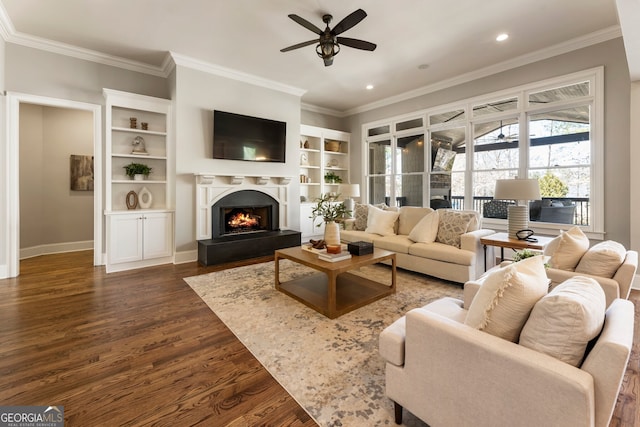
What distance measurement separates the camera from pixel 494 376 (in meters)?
1.08

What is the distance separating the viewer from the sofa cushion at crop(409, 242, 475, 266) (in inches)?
134

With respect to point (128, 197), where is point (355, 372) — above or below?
below

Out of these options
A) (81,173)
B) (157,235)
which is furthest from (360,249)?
(81,173)

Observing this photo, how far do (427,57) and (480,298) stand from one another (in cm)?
420

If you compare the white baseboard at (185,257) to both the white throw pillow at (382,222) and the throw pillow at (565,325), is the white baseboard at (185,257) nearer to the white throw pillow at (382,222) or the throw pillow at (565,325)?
the white throw pillow at (382,222)

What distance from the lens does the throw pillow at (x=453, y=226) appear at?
375 centimetres

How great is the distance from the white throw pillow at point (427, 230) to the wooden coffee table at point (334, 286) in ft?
3.00

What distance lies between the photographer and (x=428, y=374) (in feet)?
4.17

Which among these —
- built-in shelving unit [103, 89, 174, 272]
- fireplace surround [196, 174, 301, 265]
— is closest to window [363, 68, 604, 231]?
fireplace surround [196, 174, 301, 265]

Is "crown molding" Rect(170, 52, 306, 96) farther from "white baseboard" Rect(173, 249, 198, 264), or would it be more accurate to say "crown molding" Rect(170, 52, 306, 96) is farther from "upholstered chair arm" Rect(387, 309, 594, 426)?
"upholstered chair arm" Rect(387, 309, 594, 426)

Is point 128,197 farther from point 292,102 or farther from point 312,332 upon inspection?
point 312,332

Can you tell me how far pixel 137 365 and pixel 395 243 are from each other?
3187mm

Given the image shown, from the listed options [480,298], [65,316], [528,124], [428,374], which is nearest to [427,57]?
[528,124]

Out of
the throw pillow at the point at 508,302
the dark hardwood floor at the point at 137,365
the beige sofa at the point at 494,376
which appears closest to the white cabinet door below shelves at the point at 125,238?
the dark hardwood floor at the point at 137,365
